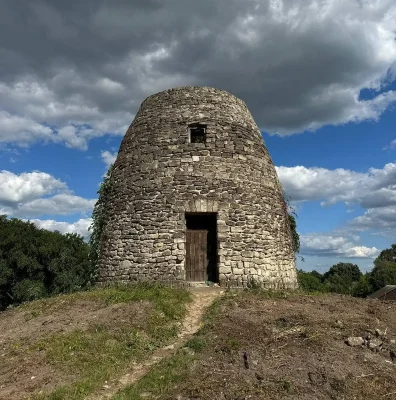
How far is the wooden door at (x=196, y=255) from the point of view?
12.4 metres

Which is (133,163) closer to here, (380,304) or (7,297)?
(380,304)

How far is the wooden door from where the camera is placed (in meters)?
12.4

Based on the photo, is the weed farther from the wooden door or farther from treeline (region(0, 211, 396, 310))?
treeline (region(0, 211, 396, 310))

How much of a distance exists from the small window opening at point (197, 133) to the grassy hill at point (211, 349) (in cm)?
530

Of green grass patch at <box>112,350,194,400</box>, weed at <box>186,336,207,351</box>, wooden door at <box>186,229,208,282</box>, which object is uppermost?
wooden door at <box>186,229,208,282</box>

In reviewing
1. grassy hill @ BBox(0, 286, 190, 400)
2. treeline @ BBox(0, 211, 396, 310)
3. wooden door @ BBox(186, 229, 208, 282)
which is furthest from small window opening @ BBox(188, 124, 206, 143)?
treeline @ BBox(0, 211, 396, 310)

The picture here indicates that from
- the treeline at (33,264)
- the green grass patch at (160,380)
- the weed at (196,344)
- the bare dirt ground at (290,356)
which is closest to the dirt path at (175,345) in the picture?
the green grass patch at (160,380)

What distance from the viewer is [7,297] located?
82.8 ft

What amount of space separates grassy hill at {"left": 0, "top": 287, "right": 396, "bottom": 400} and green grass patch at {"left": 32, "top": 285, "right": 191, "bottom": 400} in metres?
0.02

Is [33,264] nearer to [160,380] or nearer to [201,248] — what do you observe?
[201,248]

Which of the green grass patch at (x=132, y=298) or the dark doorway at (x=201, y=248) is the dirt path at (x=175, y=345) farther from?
the dark doorway at (x=201, y=248)

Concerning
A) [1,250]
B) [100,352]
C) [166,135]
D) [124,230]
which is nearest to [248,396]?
[100,352]

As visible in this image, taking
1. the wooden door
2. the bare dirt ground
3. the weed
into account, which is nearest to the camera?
the bare dirt ground

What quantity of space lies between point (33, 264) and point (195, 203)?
16.4m
